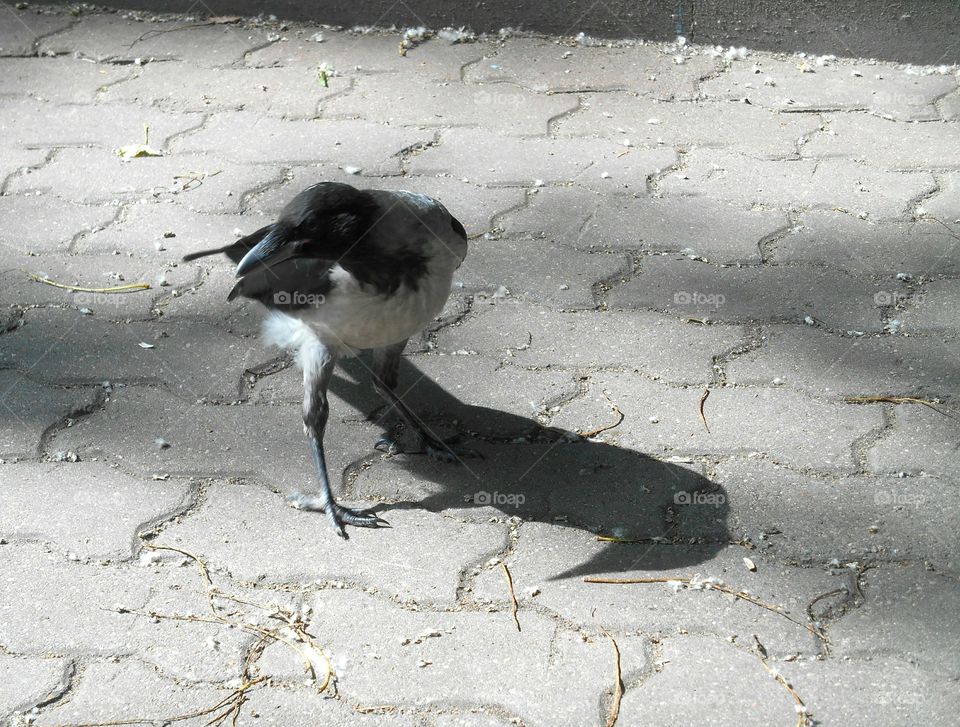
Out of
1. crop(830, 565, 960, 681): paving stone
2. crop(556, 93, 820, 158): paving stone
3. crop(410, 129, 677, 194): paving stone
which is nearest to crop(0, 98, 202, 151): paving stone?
crop(410, 129, 677, 194): paving stone

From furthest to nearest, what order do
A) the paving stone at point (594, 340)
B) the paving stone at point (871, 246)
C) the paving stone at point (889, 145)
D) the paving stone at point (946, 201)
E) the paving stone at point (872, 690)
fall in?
1. the paving stone at point (889, 145)
2. the paving stone at point (946, 201)
3. the paving stone at point (871, 246)
4. the paving stone at point (594, 340)
5. the paving stone at point (872, 690)

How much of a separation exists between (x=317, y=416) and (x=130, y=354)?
0.85 metres

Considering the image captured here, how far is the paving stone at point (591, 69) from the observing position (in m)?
4.91

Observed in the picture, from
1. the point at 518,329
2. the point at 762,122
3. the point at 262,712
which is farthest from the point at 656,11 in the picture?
the point at 262,712

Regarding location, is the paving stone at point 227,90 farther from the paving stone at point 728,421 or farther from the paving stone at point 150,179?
the paving stone at point 728,421

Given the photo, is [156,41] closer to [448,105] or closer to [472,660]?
[448,105]

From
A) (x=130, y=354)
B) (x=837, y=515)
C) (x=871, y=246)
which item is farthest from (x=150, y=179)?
(x=837, y=515)

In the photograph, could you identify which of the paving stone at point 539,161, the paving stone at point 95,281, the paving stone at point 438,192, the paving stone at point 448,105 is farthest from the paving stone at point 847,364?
the paving stone at point 95,281

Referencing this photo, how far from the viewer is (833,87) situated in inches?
193

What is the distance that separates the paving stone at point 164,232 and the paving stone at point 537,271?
792 mm

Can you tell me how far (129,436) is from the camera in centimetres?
311

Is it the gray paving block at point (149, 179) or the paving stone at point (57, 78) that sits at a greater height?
the paving stone at point (57, 78)

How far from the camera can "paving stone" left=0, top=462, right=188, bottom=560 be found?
2.75 metres

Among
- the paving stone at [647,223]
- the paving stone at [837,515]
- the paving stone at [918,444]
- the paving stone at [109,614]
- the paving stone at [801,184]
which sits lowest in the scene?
the paving stone at [109,614]
